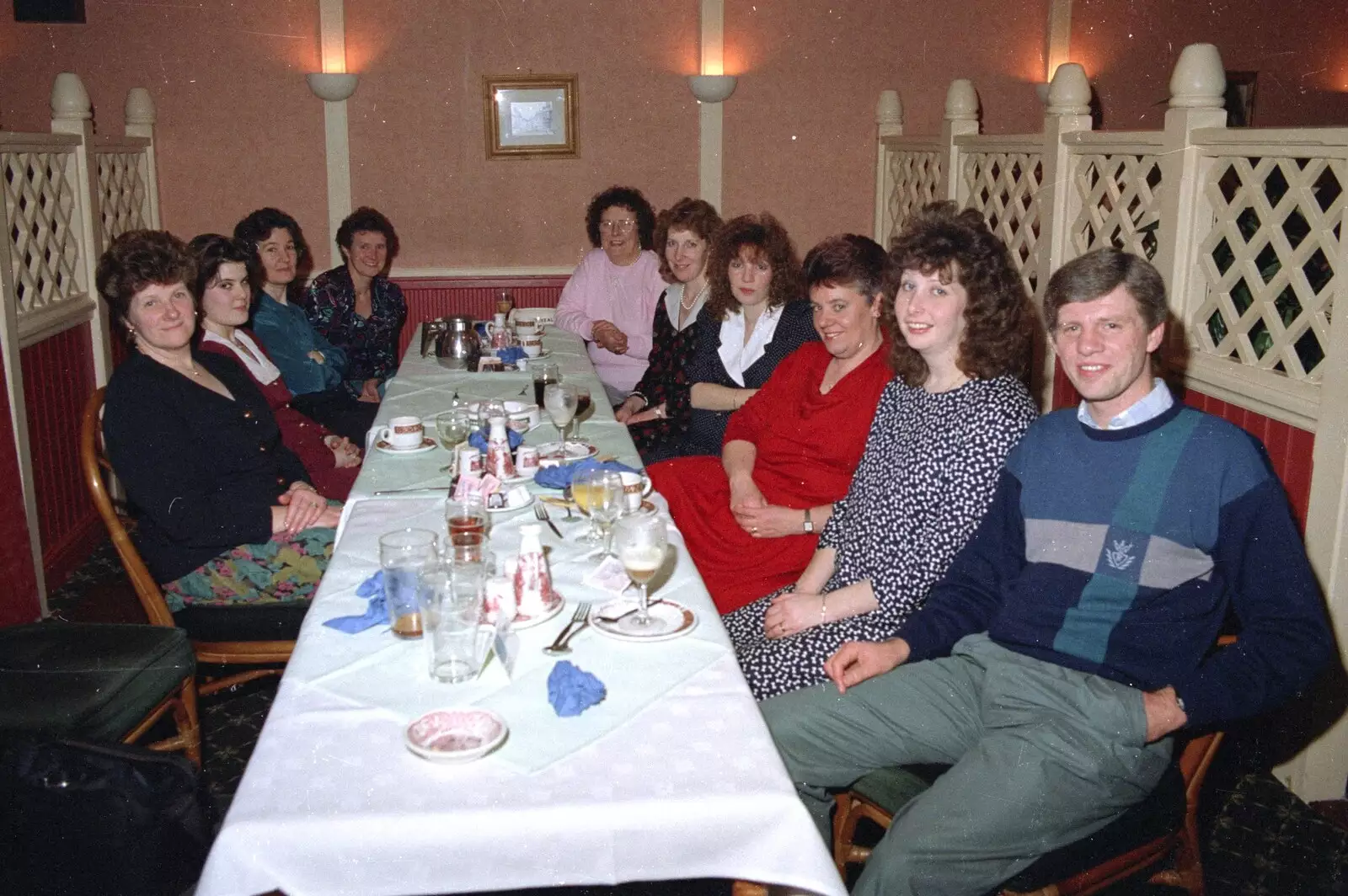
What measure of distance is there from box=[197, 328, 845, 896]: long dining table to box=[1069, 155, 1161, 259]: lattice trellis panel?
7.52 ft

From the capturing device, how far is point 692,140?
19.7ft

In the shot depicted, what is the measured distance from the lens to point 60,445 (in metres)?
4.02

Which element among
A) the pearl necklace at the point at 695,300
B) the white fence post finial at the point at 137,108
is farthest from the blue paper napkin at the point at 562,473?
the white fence post finial at the point at 137,108

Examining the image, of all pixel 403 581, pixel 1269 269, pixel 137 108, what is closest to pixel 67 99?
pixel 137 108

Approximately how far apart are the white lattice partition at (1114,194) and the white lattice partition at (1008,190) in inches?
9.6

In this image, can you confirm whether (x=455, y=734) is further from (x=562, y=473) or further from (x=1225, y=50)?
(x=1225, y=50)

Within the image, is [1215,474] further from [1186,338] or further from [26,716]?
[26,716]

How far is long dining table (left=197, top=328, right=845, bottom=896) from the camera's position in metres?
1.21

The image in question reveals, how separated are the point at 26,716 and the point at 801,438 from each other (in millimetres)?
1697

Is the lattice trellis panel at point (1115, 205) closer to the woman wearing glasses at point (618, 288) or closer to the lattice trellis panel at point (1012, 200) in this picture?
the lattice trellis panel at point (1012, 200)

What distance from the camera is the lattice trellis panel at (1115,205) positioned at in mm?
3225

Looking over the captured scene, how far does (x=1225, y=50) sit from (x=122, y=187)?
5805 millimetres

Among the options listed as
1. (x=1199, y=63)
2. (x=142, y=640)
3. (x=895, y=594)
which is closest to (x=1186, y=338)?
(x=1199, y=63)

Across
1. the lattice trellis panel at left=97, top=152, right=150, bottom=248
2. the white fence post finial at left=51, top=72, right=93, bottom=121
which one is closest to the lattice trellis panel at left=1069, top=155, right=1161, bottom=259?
the lattice trellis panel at left=97, top=152, right=150, bottom=248
